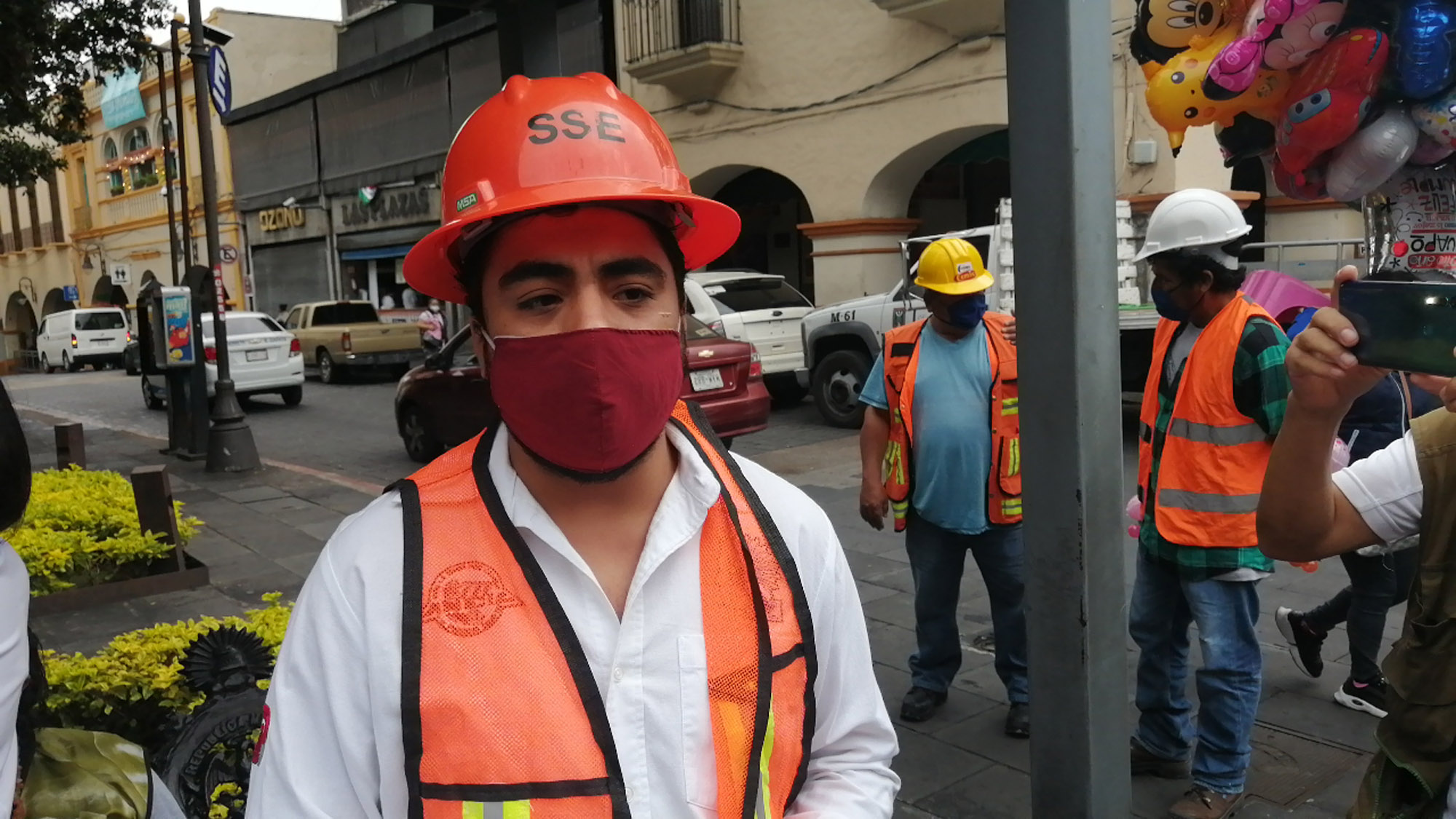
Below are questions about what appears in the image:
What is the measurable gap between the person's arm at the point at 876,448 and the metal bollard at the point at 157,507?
3835mm

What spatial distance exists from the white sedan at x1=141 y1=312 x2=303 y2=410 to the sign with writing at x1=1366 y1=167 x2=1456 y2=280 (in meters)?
16.4

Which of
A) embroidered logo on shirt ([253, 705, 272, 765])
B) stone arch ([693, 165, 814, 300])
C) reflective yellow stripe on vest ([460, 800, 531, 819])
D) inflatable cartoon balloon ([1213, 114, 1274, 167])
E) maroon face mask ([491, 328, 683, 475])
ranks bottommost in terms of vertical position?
reflective yellow stripe on vest ([460, 800, 531, 819])

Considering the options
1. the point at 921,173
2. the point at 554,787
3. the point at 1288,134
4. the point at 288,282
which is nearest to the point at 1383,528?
the point at 1288,134

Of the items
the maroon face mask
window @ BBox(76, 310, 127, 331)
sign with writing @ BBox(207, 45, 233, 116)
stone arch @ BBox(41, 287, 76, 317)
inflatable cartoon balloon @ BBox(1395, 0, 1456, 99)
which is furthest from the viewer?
stone arch @ BBox(41, 287, 76, 317)

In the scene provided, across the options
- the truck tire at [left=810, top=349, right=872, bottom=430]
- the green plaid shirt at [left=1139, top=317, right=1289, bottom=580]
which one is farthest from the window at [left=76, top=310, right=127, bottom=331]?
the green plaid shirt at [left=1139, top=317, right=1289, bottom=580]

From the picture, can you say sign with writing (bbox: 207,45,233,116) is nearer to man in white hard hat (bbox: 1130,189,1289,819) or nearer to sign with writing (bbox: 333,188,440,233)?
sign with writing (bbox: 333,188,440,233)

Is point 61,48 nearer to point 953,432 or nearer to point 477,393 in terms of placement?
point 477,393

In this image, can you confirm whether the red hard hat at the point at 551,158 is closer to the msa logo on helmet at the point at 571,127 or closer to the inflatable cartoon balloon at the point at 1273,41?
the msa logo on helmet at the point at 571,127

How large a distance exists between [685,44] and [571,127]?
54.7 feet

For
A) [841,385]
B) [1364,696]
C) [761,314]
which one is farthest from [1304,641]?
[761,314]

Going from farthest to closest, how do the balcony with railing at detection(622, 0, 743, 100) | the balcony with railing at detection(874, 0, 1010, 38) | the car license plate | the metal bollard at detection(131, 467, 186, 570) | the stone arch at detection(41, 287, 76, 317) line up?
the stone arch at detection(41, 287, 76, 317) → the balcony with railing at detection(622, 0, 743, 100) → the balcony with railing at detection(874, 0, 1010, 38) → the car license plate → the metal bollard at detection(131, 467, 186, 570)

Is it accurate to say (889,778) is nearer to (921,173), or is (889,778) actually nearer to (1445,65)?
(1445,65)

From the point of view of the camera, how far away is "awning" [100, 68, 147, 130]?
Answer: 119ft

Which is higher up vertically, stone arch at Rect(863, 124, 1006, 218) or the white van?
stone arch at Rect(863, 124, 1006, 218)
